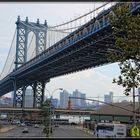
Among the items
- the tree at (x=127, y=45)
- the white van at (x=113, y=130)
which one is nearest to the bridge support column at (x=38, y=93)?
the white van at (x=113, y=130)

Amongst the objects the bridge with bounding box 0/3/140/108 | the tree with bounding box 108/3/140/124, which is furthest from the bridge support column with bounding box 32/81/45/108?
the tree with bounding box 108/3/140/124

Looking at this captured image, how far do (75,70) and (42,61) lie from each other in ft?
38.2

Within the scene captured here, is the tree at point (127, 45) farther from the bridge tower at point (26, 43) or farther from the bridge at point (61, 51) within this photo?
the bridge tower at point (26, 43)

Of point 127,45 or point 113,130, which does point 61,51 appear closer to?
point 113,130

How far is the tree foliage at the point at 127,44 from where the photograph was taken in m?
17.9

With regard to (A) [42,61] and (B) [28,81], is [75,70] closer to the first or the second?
(A) [42,61]

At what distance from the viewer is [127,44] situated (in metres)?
18.1

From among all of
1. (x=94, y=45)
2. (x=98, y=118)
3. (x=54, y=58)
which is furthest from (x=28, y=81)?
(x=94, y=45)

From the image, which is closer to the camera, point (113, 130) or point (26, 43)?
point (113, 130)

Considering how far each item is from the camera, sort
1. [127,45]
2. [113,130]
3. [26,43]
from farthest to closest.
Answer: [26,43] < [113,130] < [127,45]

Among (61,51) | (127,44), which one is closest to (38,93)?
(61,51)

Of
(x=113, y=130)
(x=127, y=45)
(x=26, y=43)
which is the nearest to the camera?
(x=127, y=45)

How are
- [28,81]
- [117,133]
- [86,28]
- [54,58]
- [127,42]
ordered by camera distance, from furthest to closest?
[28,81] < [54,58] < [86,28] < [117,133] < [127,42]

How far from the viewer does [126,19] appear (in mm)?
18531
